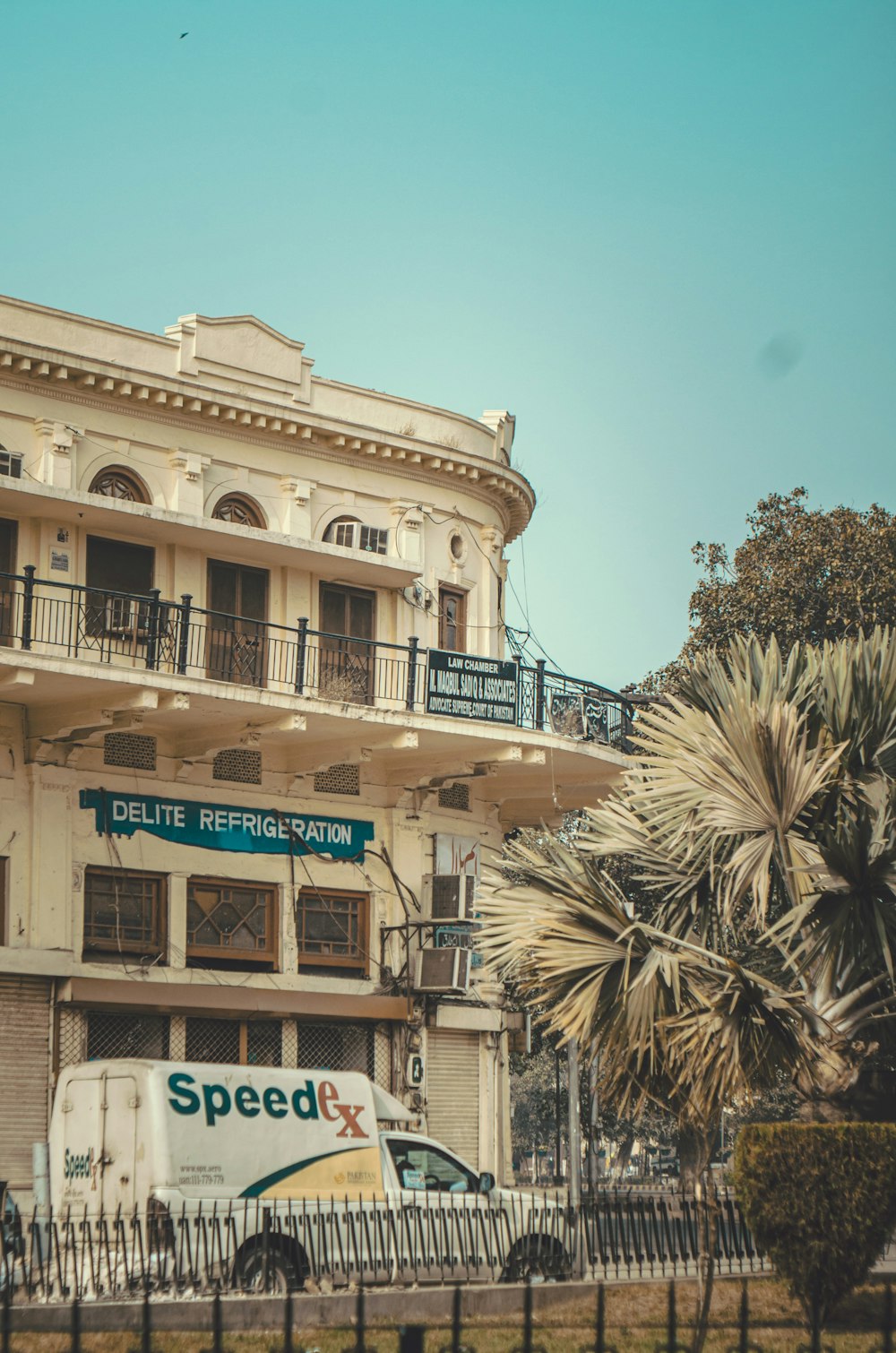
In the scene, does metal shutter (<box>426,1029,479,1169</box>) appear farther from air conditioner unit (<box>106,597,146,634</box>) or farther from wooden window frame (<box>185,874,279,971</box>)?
air conditioner unit (<box>106,597,146,634</box>)

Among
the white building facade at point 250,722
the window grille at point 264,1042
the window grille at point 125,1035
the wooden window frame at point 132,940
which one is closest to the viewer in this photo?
the white building facade at point 250,722

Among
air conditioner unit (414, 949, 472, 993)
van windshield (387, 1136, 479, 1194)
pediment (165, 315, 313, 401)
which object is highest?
pediment (165, 315, 313, 401)

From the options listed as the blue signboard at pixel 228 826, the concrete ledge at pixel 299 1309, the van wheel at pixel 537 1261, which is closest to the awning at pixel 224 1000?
the blue signboard at pixel 228 826

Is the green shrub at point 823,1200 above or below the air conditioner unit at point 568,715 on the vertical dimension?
below

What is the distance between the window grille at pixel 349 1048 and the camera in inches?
928

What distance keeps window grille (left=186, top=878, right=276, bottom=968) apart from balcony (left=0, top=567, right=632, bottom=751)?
8.90ft

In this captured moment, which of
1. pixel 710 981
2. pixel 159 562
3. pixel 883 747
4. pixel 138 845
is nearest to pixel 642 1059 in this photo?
pixel 710 981

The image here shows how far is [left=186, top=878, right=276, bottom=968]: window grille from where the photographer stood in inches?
902

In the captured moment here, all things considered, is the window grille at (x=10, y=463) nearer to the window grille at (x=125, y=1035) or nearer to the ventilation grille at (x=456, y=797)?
the window grille at (x=125, y=1035)

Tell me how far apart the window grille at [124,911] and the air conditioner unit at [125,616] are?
Result: 9.93 ft

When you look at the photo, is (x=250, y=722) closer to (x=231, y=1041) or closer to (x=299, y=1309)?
(x=231, y=1041)

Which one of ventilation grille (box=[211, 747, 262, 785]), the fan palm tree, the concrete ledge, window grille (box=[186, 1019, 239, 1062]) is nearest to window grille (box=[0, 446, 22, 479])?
ventilation grille (box=[211, 747, 262, 785])

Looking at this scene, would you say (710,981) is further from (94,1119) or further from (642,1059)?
(94,1119)

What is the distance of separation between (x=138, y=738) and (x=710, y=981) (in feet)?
33.3
